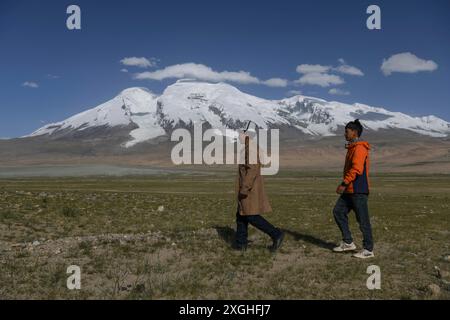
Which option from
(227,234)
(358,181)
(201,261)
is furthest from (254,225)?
(358,181)

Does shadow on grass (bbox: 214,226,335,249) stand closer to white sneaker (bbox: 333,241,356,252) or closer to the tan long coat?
white sneaker (bbox: 333,241,356,252)

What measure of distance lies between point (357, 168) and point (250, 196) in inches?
85.4

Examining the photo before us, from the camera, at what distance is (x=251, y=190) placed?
936 centimetres

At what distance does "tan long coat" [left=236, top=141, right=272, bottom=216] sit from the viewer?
926cm

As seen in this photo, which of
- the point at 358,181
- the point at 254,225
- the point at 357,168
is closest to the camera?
the point at 357,168

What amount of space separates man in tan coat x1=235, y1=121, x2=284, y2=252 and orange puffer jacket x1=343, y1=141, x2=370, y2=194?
5.59 feet

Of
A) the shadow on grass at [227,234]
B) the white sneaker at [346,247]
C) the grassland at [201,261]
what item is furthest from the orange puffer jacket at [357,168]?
the shadow on grass at [227,234]

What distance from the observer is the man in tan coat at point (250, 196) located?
9.27 meters

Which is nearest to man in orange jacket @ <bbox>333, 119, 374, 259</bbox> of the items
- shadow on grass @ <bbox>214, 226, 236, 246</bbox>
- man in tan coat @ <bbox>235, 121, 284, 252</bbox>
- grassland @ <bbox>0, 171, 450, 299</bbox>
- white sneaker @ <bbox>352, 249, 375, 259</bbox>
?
white sneaker @ <bbox>352, 249, 375, 259</bbox>

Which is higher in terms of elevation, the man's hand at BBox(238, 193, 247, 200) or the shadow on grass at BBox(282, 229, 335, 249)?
the man's hand at BBox(238, 193, 247, 200)

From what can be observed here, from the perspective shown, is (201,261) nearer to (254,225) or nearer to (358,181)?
(254,225)

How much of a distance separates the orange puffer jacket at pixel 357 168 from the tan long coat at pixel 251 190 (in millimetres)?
1676

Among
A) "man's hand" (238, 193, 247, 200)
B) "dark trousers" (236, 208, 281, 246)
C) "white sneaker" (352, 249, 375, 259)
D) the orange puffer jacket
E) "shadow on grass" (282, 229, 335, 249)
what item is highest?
the orange puffer jacket
